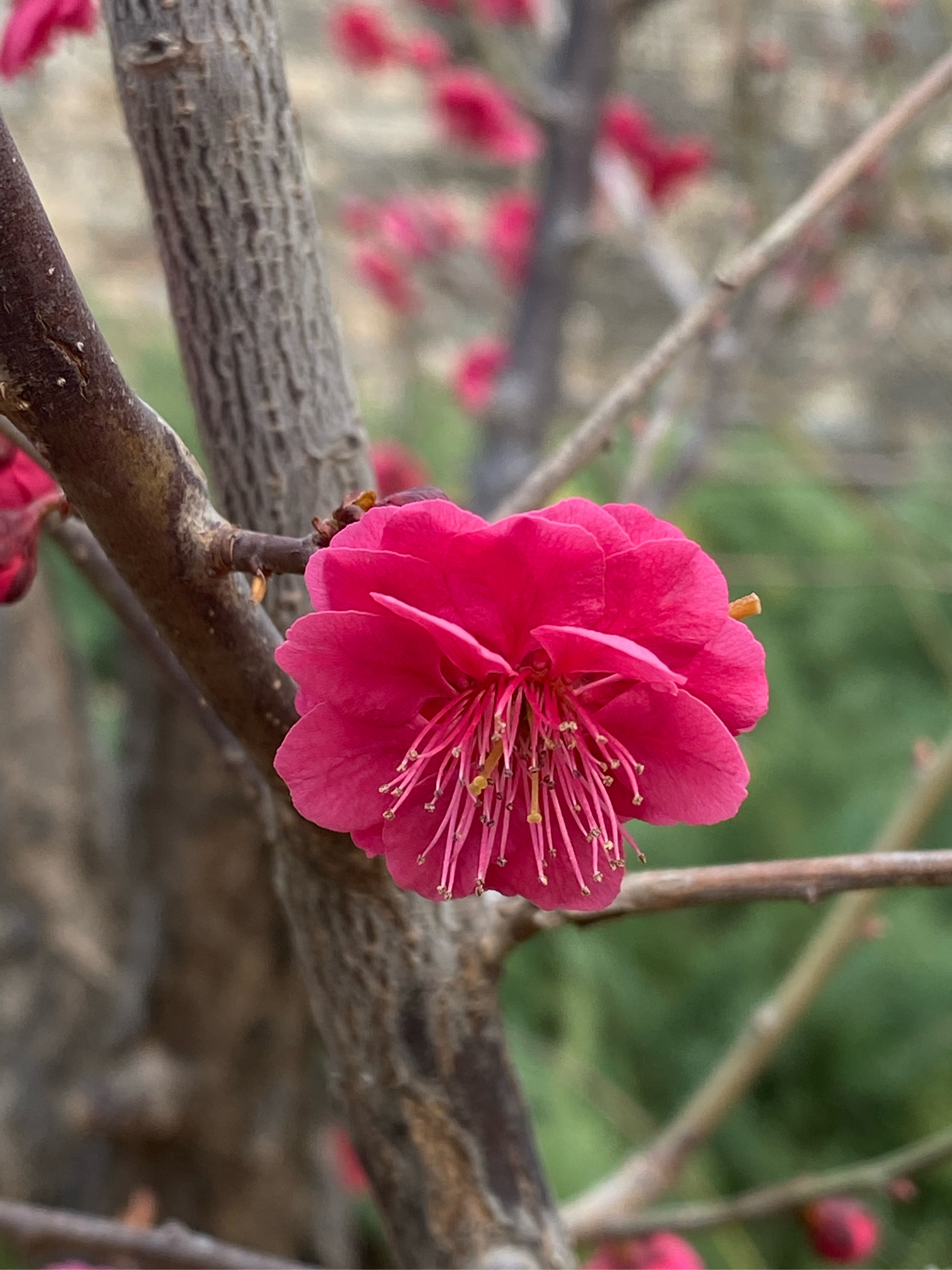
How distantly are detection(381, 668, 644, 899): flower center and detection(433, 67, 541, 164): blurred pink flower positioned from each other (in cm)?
169

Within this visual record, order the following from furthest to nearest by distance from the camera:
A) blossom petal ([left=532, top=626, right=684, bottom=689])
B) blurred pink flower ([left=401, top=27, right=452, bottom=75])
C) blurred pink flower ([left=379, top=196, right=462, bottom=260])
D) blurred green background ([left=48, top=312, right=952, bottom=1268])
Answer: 1. blurred pink flower ([left=379, top=196, right=462, bottom=260])
2. blurred pink flower ([left=401, top=27, right=452, bottom=75])
3. blurred green background ([left=48, top=312, right=952, bottom=1268])
4. blossom petal ([left=532, top=626, right=684, bottom=689])

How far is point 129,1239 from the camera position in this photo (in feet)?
1.78

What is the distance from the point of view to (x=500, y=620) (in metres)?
0.35

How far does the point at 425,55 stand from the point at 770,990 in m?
1.73

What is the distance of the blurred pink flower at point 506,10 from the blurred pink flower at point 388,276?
68 centimetres

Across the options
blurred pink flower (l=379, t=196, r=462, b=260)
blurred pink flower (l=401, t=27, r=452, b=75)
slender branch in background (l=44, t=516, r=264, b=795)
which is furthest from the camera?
blurred pink flower (l=379, t=196, r=462, b=260)

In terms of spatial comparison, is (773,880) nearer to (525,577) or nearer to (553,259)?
(525,577)

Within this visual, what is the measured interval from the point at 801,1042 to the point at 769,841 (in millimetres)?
332

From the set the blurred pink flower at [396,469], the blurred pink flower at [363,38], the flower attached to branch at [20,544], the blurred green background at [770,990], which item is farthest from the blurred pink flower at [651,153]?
the flower attached to branch at [20,544]

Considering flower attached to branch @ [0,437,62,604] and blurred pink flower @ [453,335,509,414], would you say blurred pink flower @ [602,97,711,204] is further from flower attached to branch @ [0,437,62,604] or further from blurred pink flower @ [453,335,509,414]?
flower attached to branch @ [0,437,62,604]

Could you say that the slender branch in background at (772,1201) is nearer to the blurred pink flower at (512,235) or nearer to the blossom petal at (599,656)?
the blossom petal at (599,656)

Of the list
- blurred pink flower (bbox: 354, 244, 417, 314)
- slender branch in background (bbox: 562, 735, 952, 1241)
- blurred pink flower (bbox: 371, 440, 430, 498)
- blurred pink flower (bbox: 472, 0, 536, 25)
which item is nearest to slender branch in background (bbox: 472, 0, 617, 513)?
blurred pink flower (bbox: 371, 440, 430, 498)

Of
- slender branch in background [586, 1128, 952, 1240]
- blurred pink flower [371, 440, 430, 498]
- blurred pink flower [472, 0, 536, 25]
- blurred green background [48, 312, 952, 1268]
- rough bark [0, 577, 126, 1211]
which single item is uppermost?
blurred pink flower [472, 0, 536, 25]

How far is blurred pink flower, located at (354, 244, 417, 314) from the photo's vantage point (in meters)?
2.61
